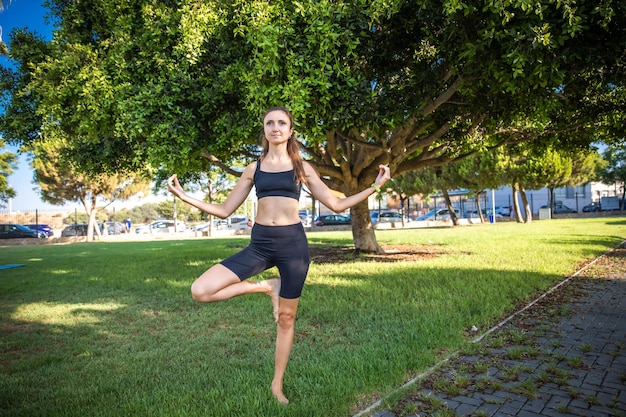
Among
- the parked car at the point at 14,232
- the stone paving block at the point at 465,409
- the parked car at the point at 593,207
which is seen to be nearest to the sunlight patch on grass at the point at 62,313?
the stone paving block at the point at 465,409

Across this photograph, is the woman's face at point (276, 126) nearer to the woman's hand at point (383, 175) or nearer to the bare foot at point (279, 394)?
the woman's hand at point (383, 175)

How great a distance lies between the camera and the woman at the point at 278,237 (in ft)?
9.89

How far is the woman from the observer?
302 cm

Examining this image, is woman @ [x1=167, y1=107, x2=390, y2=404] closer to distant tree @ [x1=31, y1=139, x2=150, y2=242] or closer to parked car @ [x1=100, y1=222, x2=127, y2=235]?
distant tree @ [x1=31, y1=139, x2=150, y2=242]

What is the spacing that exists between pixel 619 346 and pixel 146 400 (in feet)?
14.6

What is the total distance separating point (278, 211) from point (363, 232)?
32.5 feet

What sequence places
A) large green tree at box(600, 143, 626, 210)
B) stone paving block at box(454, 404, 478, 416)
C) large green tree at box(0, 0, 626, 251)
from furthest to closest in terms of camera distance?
1. large green tree at box(600, 143, 626, 210)
2. large green tree at box(0, 0, 626, 251)
3. stone paving block at box(454, 404, 478, 416)

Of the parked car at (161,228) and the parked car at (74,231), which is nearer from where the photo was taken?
the parked car at (74,231)

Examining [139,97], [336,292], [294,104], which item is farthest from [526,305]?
[139,97]

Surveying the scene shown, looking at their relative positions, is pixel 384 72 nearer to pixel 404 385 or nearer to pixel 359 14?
pixel 359 14

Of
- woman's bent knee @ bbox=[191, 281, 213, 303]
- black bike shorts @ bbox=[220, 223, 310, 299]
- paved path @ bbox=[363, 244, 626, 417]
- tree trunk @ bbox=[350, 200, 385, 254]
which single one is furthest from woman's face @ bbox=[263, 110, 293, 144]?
tree trunk @ bbox=[350, 200, 385, 254]

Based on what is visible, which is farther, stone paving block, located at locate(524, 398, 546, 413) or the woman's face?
the woman's face

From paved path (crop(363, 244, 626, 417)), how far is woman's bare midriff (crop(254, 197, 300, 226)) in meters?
1.49

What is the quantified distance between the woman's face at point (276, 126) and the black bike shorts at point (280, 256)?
2.20 feet
